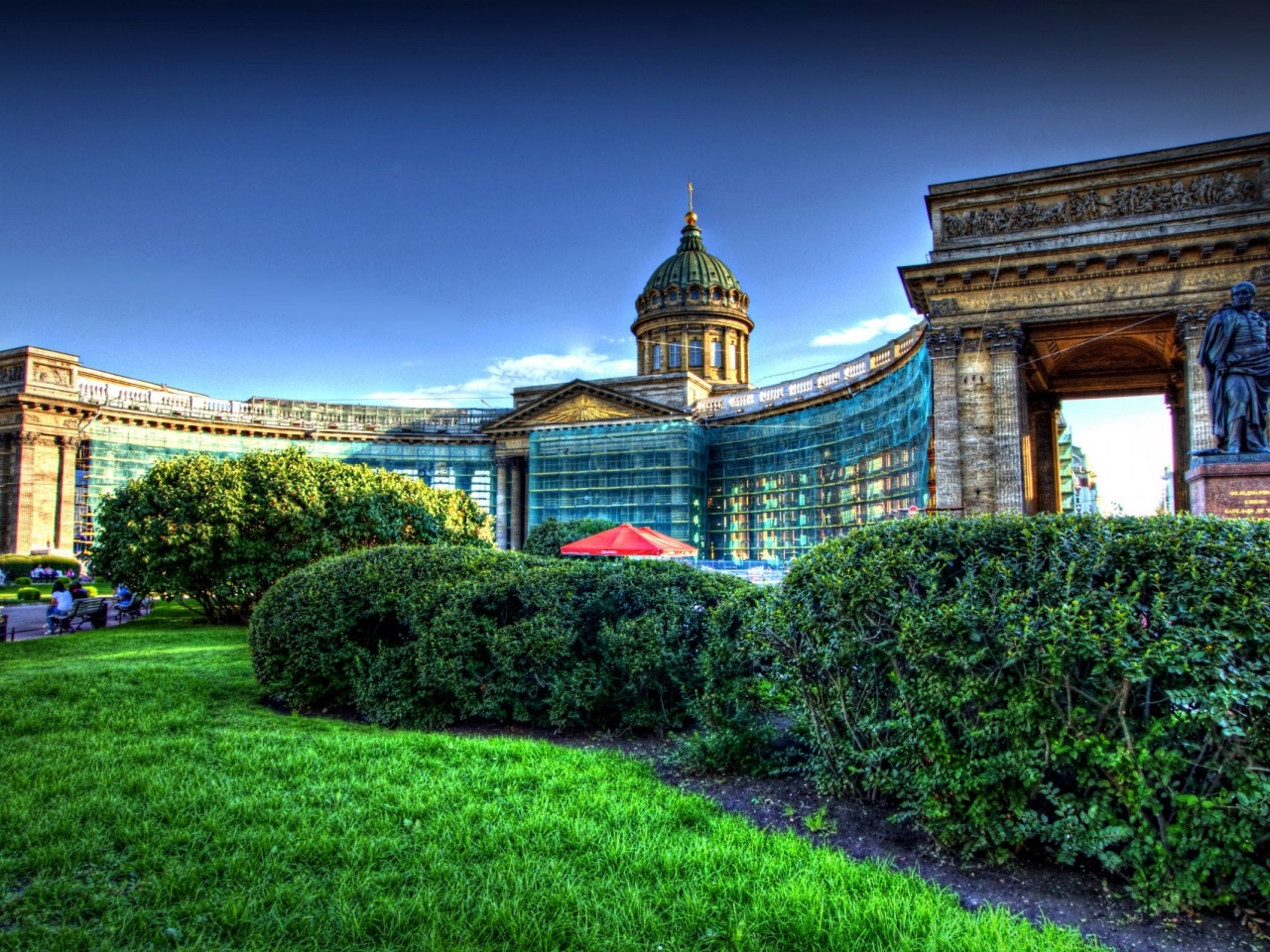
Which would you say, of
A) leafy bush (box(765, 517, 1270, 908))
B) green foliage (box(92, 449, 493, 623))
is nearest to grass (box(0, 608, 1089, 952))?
leafy bush (box(765, 517, 1270, 908))

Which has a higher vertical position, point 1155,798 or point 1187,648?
point 1187,648

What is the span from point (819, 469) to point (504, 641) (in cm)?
3124

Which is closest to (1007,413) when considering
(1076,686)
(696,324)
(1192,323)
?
(1192,323)

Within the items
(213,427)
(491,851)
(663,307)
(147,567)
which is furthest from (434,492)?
(663,307)

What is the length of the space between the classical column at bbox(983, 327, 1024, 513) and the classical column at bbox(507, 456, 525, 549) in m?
34.2

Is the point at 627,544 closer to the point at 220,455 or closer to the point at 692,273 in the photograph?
the point at 220,455

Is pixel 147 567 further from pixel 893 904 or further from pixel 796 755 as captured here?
pixel 893 904

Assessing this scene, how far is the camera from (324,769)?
5098mm

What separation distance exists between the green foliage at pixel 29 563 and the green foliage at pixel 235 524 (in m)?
22.9

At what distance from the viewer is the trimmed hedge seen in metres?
6.39

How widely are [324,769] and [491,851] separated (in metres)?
1.93

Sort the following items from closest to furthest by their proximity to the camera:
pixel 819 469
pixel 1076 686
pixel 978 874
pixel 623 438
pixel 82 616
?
pixel 1076 686
pixel 978 874
pixel 82 616
pixel 819 469
pixel 623 438

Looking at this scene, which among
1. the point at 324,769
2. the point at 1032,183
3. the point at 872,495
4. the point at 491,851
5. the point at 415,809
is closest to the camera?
the point at 491,851

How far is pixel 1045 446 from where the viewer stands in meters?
23.1
